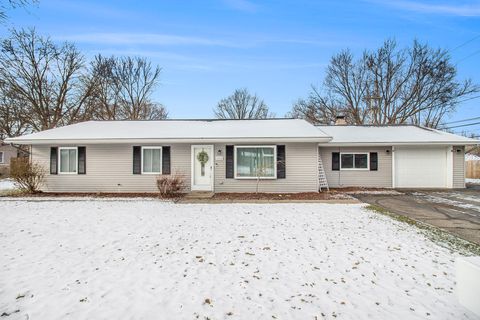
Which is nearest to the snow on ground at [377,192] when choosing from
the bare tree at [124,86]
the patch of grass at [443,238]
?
the patch of grass at [443,238]

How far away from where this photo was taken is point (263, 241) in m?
5.29

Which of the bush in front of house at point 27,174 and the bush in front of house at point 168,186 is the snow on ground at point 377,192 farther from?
the bush in front of house at point 27,174

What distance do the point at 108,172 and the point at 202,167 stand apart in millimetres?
4161

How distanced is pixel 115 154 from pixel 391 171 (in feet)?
42.9

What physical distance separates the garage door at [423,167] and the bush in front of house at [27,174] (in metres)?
16.7

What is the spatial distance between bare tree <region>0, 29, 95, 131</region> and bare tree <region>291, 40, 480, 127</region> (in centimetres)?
2275

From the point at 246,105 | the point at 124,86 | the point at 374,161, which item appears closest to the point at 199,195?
the point at 374,161

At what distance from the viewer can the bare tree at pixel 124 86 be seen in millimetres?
26297

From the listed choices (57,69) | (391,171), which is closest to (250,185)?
(391,171)

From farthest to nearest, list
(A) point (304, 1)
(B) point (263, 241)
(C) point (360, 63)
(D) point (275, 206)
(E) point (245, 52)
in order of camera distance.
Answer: (C) point (360, 63) → (E) point (245, 52) → (A) point (304, 1) → (D) point (275, 206) → (B) point (263, 241)

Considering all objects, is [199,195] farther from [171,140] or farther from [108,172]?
[108,172]

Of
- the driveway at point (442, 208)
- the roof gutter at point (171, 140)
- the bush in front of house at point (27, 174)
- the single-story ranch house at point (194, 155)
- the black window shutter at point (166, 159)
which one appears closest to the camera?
the driveway at point (442, 208)

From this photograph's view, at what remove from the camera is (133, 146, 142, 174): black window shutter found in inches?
465

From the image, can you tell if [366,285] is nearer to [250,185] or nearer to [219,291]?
[219,291]
